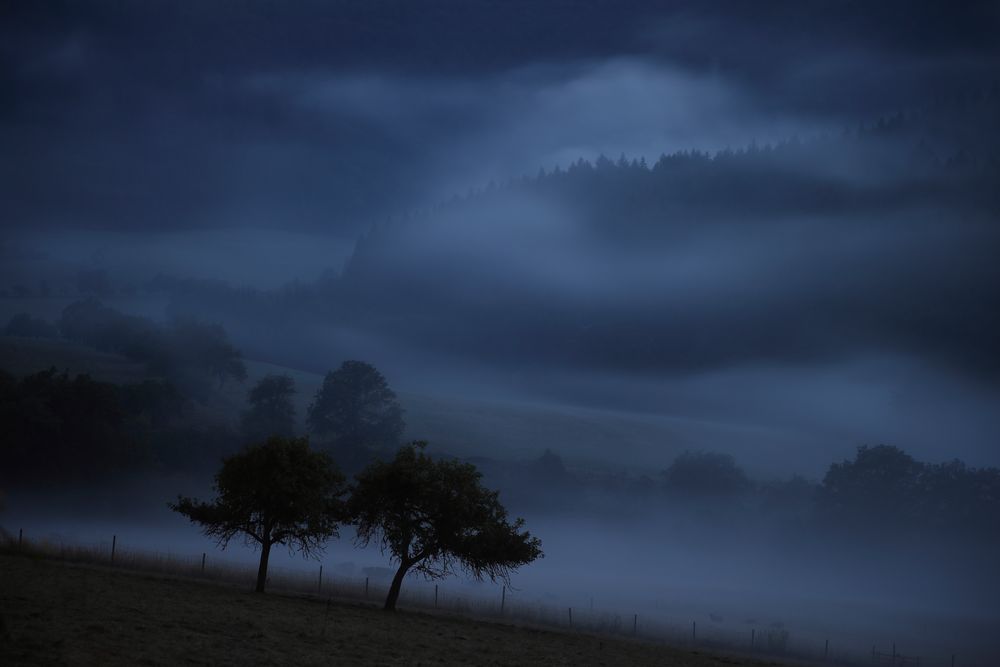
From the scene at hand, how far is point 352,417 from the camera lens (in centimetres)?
19400

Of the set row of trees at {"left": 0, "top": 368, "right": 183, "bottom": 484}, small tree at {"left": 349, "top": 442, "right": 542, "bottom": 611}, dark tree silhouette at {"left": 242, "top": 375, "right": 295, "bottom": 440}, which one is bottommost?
small tree at {"left": 349, "top": 442, "right": 542, "bottom": 611}

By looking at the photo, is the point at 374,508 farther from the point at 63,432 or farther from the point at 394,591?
the point at 63,432

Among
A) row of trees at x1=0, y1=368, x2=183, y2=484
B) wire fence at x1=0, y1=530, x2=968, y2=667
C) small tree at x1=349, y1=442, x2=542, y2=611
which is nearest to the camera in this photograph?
small tree at x1=349, y1=442, x2=542, y2=611

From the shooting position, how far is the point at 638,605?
111625mm

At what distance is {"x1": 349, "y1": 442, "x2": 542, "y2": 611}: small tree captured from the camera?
63219mm

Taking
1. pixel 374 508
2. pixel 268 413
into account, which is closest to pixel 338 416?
pixel 268 413

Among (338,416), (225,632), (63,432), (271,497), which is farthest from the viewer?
(338,416)

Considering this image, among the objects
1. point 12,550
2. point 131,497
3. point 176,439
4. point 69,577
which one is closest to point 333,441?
point 176,439

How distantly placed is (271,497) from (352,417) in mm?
135010

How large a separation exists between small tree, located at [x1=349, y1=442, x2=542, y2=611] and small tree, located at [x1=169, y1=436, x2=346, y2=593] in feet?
12.0

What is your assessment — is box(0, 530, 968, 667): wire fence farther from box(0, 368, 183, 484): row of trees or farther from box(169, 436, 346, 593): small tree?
box(0, 368, 183, 484): row of trees

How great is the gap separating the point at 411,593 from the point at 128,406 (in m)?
104

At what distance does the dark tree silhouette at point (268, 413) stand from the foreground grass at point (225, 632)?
127348 mm

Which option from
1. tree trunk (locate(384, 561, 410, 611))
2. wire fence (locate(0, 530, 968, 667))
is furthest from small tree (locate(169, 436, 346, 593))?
tree trunk (locate(384, 561, 410, 611))
